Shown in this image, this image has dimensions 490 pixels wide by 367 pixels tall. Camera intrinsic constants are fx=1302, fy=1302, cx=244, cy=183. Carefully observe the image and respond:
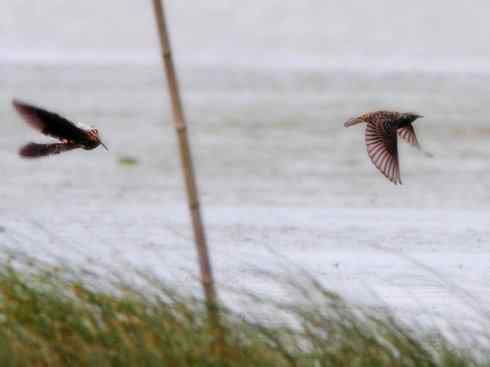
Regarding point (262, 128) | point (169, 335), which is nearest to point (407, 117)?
point (169, 335)

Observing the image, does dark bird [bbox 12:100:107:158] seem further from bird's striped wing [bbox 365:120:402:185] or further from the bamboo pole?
bird's striped wing [bbox 365:120:402:185]

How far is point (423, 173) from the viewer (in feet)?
30.6

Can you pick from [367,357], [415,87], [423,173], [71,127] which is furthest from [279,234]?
[415,87]

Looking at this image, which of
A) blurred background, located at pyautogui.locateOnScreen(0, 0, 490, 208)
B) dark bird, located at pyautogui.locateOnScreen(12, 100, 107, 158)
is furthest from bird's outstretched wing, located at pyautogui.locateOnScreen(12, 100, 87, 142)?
blurred background, located at pyautogui.locateOnScreen(0, 0, 490, 208)

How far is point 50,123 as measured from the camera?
276 cm

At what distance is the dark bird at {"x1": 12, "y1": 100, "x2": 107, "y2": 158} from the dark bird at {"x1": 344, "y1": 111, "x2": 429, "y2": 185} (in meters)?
0.67

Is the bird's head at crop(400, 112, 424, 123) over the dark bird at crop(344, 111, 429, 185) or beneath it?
over

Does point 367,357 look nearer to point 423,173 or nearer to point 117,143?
point 423,173

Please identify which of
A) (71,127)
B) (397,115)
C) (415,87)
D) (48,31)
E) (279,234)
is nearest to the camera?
(71,127)

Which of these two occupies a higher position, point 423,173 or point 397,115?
point 397,115

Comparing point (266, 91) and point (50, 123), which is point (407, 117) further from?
point (266, 91)

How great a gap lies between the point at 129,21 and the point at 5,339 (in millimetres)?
17014

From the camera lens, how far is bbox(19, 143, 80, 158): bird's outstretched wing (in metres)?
2.70

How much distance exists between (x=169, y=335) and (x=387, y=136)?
2.33ft
